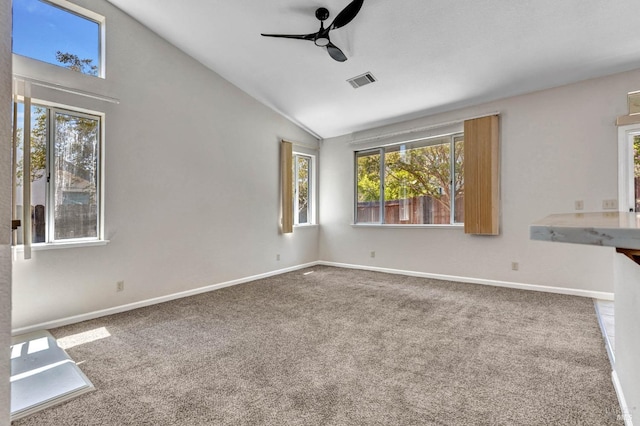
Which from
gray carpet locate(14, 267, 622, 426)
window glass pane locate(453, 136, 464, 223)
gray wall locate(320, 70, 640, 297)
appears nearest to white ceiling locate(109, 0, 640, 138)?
gray wall locate(320, 70, 640, 297)

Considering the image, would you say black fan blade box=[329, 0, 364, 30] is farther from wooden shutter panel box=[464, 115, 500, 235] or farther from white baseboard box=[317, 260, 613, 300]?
white baseboard box=[317, 260, 613, 300]

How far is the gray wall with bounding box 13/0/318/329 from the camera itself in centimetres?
308

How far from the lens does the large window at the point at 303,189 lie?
19.2 ft

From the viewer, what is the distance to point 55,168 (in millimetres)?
3098

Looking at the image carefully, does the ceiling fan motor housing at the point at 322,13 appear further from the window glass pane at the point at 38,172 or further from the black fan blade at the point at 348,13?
the window glass pane at the point at 38,172

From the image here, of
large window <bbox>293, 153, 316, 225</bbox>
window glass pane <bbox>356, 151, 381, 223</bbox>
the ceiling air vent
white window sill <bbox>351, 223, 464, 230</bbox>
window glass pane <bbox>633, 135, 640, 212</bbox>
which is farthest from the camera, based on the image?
large window <bbox>293, 153, 316, 225</bbox>

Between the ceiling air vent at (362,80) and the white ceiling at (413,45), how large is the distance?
0.27ft

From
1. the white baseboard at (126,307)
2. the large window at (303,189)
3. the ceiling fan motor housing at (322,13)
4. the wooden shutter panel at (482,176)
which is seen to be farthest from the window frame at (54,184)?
the wooden shutter panel at (482,176)

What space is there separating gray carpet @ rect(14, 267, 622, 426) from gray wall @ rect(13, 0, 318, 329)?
438 millimetres

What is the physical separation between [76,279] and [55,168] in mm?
1121

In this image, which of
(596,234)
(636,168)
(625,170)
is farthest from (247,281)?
(636,168)

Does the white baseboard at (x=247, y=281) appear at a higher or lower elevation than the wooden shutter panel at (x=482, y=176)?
lower

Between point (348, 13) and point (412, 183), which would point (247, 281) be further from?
point (348, 13)

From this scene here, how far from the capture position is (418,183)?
511 centimetres
